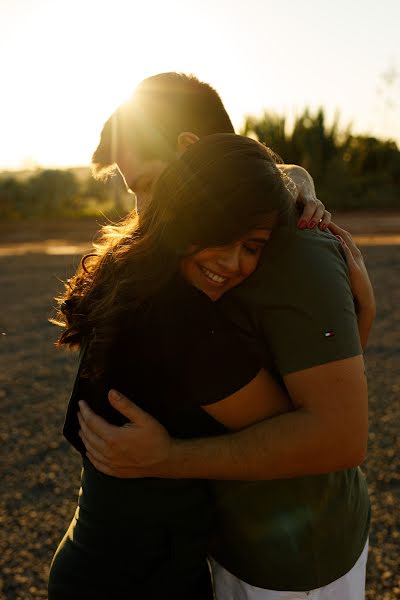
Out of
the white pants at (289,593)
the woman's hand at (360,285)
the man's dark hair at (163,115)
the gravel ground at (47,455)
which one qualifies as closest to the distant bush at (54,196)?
the gravel ground at (47,455)

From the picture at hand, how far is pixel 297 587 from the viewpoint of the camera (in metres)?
1.33

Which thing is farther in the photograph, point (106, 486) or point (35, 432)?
point (35, 432)

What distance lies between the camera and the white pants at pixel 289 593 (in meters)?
1.35

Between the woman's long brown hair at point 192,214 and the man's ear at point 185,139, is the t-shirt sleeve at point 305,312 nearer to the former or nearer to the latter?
the woman's long brown hair at point 192,214

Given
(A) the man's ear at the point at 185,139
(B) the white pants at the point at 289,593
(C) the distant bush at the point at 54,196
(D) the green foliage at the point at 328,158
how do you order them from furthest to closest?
1. (C) the distant bush at the point at 54,196
2. (D) the green foliage at the point at 328,158
3. (A) the man's ear at the point at 185,139
4. (B) the white pants at the point at 289,593

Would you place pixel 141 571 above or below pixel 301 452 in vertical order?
below

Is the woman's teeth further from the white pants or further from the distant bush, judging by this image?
the distant bush

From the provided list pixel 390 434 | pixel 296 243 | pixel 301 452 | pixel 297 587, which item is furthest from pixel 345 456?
pixel 390 434

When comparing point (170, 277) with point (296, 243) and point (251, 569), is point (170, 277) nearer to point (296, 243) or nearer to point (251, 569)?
point (296, 243)

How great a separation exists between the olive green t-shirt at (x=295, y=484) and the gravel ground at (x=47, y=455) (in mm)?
1462

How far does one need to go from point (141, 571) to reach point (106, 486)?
0.62 ft

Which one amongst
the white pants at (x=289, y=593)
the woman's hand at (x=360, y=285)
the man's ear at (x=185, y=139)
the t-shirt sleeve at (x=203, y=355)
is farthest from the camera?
the man's ear at (x=185, y=139)

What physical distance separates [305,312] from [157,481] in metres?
0.48

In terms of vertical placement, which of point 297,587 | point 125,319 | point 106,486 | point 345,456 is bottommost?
point 297,587
